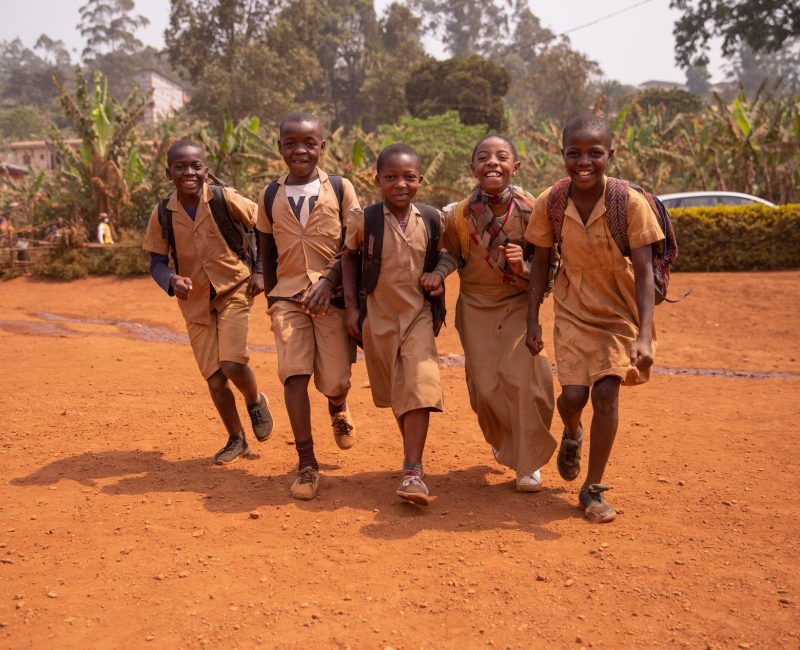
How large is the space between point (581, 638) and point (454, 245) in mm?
2275

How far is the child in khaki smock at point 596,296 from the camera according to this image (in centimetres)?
390

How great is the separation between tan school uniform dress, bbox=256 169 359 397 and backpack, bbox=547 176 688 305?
120cm

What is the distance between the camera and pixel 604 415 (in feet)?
13.1

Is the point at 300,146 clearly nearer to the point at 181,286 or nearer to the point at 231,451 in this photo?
the point at 181,286

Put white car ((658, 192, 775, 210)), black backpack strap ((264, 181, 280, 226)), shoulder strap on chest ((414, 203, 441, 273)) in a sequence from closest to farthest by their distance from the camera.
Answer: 1. shoulder strap on chest ((414, 203, 441, 273))
2. black backpack strap ((264, 181, 280, 226))
3. white car ((658, 192, 775, 210))

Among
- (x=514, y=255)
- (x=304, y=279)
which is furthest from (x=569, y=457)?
(x=304, y=279)

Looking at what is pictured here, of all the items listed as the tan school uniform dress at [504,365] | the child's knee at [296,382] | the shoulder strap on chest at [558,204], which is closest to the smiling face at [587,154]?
the shoulder strap on chest at [558,204]

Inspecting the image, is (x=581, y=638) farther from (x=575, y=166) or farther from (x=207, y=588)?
(x=575, y=166)

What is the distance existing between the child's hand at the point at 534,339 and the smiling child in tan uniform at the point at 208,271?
166 centimetres

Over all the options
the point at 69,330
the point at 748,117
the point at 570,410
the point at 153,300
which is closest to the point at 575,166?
the point at 570,410

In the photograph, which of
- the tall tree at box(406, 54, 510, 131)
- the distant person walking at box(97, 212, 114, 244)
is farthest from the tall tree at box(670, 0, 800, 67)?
the distant person walking at box(97, 212, 114, 244)

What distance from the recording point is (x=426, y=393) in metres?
4.13

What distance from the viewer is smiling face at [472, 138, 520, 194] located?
4.29 m

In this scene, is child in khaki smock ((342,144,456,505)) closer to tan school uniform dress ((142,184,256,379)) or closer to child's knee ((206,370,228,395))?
tan school uniform dress ((142,184,256,379))
